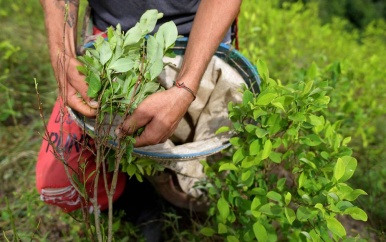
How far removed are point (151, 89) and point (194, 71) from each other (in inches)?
6.9

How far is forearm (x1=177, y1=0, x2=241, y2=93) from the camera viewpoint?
123cm

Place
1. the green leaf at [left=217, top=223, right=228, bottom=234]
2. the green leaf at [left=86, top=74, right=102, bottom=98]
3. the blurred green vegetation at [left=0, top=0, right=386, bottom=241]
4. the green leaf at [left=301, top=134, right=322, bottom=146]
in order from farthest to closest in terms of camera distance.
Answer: the blurred green vegetation at [left=0, top=0, right=386, bottom=241] → the green leaf at [left=217, top=223, right=228, bottom=234] → the green leaf at [left=301, top=134, right=322, bottom=146] → the green leaf at [left=86, top=74, right=102, bottom=98]

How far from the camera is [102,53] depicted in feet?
3.31

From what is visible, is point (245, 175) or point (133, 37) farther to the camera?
point (245, 175)

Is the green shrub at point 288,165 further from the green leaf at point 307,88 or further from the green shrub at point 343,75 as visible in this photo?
the green shrub at point 343,75

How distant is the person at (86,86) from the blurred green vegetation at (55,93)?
0.52 feet

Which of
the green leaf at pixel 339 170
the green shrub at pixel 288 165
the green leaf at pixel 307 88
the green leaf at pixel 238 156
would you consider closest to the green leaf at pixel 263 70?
the green shrub at pixel 288 165

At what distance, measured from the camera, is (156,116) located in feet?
3.54

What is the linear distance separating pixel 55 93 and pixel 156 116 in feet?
5.44

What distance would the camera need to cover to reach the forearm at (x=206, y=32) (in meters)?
1.23

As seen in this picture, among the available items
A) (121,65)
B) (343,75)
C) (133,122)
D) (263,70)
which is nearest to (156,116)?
(133,122)

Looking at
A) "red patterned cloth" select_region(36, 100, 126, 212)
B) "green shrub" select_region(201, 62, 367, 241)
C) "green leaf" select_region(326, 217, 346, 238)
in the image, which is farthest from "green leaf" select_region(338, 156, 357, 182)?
"red patterned cloth" select_region(36, 100, 126, 212)

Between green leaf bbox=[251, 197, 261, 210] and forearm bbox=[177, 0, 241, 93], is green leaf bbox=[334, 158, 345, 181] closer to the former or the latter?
green leaf bbox=[251, 197, 261, 210]

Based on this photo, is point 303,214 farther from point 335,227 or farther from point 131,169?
point 131,169
